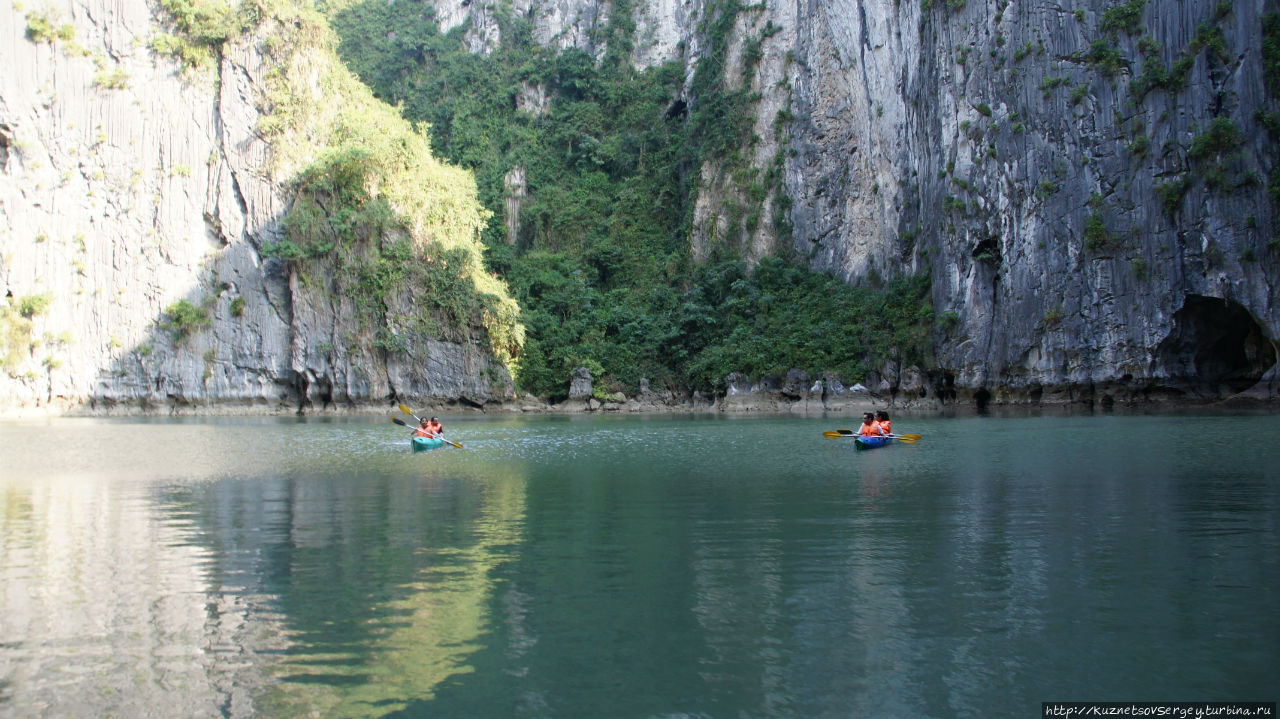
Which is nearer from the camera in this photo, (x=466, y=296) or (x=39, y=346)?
(x=39, y=346)

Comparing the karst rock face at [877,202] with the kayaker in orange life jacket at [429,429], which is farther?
the karst rock face at [877,202]

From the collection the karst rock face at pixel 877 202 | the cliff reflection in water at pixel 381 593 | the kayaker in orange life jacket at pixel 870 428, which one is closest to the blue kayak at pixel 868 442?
the kayaker in orange life jacket at pixel 870 428

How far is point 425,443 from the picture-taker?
71.2 ft

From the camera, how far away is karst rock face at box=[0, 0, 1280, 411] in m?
31.4

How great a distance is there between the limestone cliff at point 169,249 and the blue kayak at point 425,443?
21.4 metres

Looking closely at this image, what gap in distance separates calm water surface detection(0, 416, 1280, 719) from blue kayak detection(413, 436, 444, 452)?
20.0 ft

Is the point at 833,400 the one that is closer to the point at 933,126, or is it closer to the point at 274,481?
the point at 933,126

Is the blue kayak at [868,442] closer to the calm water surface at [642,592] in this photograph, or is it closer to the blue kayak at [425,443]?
the calm water surface at [642,592]

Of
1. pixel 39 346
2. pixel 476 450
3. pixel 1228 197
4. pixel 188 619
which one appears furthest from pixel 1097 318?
pixel 39 346

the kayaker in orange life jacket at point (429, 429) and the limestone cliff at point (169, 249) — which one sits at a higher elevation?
the limestone cliff at point (169, 249)

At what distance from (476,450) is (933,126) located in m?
30.8

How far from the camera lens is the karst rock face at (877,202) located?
31359 millimetres

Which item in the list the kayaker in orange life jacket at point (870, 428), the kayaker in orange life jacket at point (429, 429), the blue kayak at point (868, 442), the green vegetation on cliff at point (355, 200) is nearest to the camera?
the blue kayak at point (868, 442)

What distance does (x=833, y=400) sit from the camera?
4038 cm
